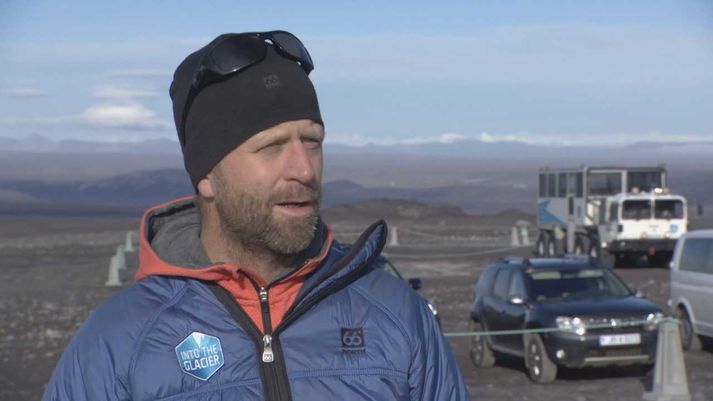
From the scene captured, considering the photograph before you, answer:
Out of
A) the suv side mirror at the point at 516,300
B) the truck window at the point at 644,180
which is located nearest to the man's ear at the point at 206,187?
the suv side mirror at the point at 516,300

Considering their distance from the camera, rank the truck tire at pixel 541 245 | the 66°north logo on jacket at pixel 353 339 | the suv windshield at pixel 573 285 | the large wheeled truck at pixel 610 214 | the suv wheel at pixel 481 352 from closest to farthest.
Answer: the 66°north logo on jacket at pixel 353 339, the suv windshield at pixel 573 285, the suv wheel at pixel 481 352, the large wheeled truck at pixel 610 214, the truck tire at pixel 541 245

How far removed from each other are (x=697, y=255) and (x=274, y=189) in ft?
53.7

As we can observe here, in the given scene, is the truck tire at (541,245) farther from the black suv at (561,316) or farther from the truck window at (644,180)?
the black suv at (561,316)

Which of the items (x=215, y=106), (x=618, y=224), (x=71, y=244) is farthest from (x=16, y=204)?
(x=215, y=106)

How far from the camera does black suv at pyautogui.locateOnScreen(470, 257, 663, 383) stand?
1559 centimetres

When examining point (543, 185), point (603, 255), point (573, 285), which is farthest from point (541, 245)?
point (573, 285)

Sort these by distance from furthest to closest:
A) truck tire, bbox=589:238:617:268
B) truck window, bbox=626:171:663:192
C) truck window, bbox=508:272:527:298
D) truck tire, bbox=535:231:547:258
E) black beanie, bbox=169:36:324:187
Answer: truck tire, bbox=535:231:547:258 → truck window, bbox=626:171:663:192 → truck tire, bbox=589:238:617:268 → truck window, bbox=508:272:527:298 → black beanie, bbox=169:36:324:187

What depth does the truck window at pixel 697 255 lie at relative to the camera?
59.6 ft

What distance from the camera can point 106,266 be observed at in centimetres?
4103

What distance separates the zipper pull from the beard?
0.23m

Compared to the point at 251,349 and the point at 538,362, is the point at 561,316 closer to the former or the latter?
the point at 538,362

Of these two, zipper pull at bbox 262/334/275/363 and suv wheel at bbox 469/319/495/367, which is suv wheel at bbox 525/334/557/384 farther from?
zipper pull at bbox 262/334/275/363

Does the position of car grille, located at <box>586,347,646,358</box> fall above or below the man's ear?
below

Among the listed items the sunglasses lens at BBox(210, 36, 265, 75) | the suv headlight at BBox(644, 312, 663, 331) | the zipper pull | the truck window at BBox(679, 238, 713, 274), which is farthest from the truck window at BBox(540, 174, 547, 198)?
the zipper pull
